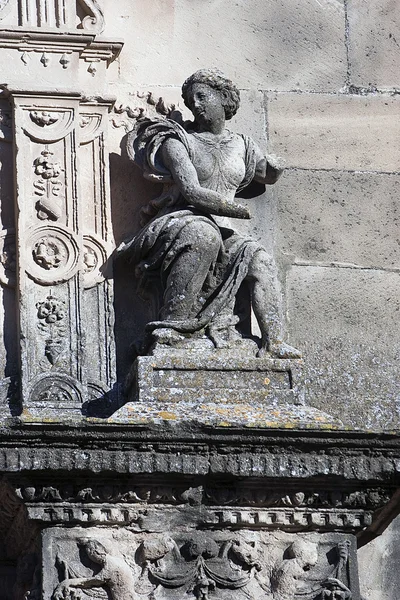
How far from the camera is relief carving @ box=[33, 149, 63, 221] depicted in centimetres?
1250

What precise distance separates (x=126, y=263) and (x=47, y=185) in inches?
22.9

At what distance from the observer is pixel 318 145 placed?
43.5 feet

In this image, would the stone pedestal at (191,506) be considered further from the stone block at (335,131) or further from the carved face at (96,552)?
the stone block at (335,131)

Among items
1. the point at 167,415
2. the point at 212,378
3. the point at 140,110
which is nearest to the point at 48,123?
the point at 140,110

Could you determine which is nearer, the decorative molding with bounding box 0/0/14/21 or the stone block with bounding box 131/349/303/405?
the stone block with bounding box 131/349/303/405

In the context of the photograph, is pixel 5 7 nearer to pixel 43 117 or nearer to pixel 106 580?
pixel 43 117

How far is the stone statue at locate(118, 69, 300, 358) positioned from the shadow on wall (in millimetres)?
101

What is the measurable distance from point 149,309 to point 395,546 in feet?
5.89

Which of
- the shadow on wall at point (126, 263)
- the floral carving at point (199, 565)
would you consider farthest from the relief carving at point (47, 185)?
the floral carving at point (199, 565)

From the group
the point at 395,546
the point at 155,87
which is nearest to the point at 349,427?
the point at 395,546

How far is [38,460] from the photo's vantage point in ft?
37.7

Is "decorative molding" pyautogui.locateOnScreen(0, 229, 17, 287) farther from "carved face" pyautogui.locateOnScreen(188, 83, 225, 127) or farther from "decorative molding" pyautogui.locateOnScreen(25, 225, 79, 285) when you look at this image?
"carved face" pyautogui.locateOnScreen(188, 83, 225, 127)

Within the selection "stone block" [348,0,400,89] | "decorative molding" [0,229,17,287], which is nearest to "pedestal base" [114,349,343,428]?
"decorative molding" [0,229,17,287]

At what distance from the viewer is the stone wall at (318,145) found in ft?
42.0
